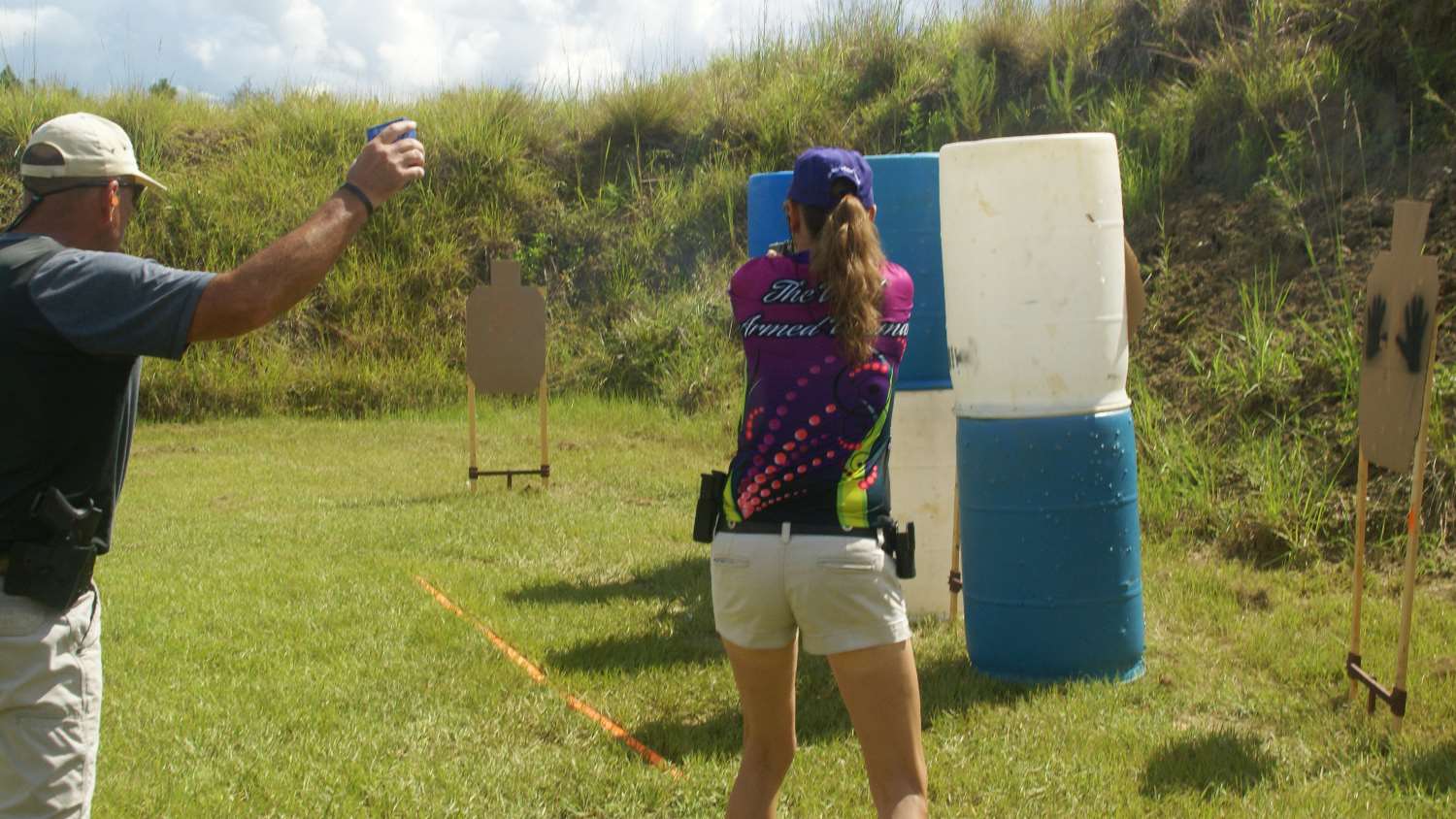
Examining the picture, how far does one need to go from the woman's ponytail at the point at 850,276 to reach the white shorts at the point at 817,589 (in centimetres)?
43

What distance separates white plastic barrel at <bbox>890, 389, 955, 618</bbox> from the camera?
591 centimetres

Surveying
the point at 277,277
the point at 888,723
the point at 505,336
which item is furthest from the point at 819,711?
the point at 505,336

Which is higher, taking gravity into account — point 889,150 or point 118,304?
point 889,150

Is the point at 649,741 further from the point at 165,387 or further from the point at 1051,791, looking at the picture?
→ the point at 165,387

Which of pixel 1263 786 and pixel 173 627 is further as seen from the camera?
pixel 173 627

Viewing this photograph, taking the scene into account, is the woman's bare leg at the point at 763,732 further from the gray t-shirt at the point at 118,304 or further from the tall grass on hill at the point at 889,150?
the tall grass on hill at the point at 889,150

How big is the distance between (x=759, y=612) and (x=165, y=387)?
43.3 ft

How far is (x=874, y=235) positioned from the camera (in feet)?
9.94

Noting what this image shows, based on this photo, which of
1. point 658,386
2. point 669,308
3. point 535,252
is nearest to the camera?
point 658,386

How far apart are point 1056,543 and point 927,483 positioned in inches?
43.2

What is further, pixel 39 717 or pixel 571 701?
pixel 571 701

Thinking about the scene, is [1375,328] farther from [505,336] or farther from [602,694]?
[505,336]

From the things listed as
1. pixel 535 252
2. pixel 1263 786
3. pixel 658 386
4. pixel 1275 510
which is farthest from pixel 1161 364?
pixel 535 252

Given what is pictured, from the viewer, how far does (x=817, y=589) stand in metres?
2.89
